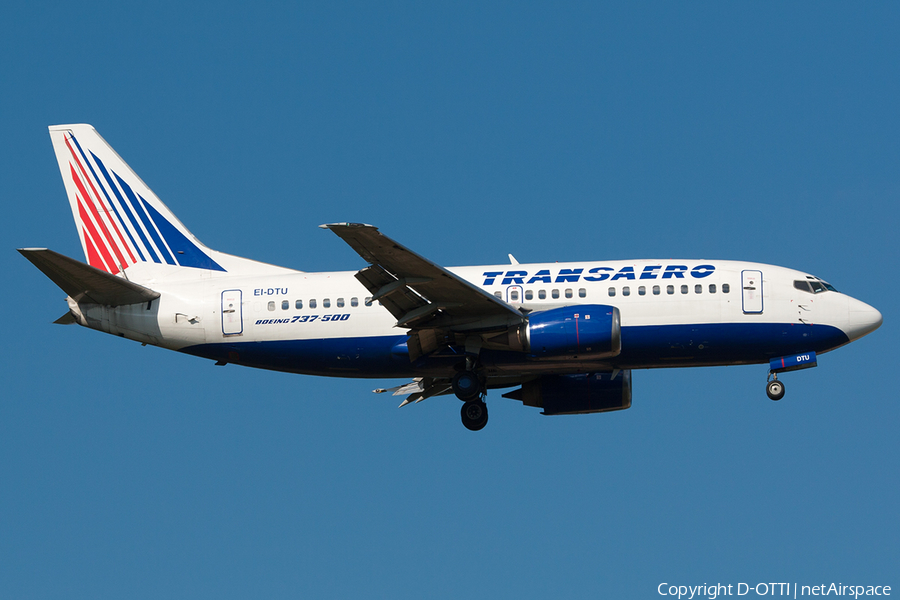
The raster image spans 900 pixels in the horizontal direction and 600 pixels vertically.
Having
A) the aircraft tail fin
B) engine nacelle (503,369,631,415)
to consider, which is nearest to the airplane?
engine nacelle (503,369,631,415)

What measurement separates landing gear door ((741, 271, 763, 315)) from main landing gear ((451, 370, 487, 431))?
28.1 feet

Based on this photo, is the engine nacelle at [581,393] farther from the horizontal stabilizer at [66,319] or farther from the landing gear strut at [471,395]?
the horizontal stabilizer at [66,319]

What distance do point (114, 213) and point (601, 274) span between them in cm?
1680

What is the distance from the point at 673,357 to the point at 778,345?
327 cm

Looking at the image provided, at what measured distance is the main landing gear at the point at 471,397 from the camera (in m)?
35.1

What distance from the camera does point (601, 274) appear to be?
115ft

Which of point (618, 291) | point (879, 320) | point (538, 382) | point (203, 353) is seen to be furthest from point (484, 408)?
point (879, 320)

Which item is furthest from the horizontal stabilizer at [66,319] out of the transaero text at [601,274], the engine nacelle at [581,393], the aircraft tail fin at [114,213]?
the engine nacelle at [581,393]

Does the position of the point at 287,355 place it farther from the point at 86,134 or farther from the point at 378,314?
the point at 86,134

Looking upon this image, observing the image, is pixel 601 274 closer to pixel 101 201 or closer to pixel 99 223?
pixel 99 223

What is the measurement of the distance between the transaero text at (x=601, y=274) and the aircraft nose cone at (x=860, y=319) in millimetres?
4540

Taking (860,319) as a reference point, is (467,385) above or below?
below

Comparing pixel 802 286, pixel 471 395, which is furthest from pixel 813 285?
pixel 471 395

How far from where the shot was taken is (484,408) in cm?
3603
